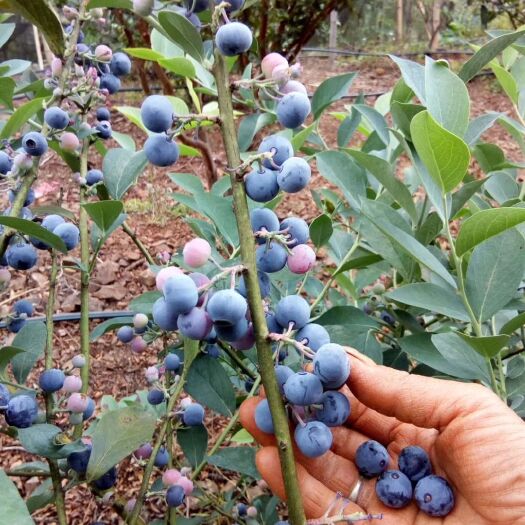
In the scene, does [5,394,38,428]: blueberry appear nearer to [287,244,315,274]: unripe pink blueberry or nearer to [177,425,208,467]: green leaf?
[177,425,208,467]: green leaf

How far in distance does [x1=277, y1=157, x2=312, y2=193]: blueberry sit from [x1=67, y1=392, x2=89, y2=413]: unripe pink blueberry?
497mm

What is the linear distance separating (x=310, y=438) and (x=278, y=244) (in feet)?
0.75

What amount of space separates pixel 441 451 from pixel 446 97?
0.52 meters

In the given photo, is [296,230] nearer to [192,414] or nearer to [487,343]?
[487,343]

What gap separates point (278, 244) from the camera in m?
0.70

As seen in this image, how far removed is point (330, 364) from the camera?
65 cm

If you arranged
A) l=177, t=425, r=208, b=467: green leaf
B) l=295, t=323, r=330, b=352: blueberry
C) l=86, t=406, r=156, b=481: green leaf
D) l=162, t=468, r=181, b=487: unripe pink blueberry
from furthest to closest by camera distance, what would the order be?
l=177, t=425, r=208, b=467: green leaf
l=162, t=468, r=181, b=487: unripe pink blueberry
l=86, t=406, r=156, b=481: green leaf
l=295, t=323, r=330, b=352: blueberry

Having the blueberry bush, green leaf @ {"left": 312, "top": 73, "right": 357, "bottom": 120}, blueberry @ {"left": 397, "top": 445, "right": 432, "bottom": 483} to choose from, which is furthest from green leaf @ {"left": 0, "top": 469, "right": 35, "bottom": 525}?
green leaf @ {"left": 312, "top": 73, "right": 357, "bottom": 120}

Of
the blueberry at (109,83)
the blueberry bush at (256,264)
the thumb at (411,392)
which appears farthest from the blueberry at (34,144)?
the thumb at (411,392)

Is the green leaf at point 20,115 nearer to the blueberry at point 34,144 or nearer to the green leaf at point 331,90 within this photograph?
the blueberry at point 34,144

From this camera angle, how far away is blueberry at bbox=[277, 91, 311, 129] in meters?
0.68

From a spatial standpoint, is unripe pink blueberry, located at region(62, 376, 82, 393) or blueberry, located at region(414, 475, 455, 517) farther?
unripe pink blueberry, located at region(62, 376, 82, 393)

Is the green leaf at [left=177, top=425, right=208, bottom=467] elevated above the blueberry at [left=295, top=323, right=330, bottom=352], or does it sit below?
below

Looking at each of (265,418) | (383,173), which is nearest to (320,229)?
(383,173)
